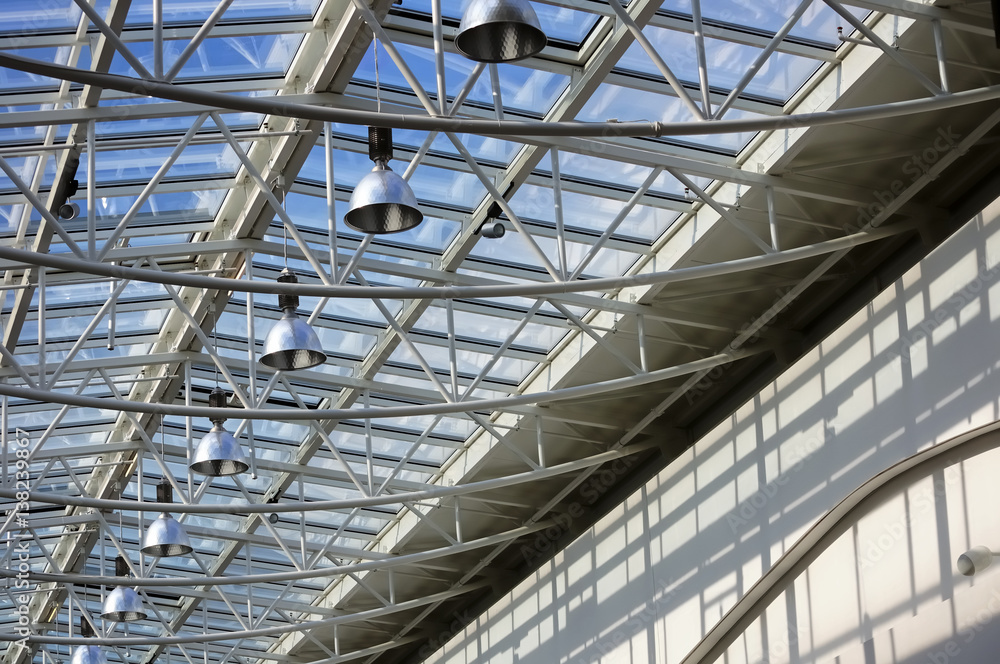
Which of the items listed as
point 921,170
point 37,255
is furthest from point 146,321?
point 921,170

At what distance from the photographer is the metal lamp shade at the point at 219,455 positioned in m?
18.0

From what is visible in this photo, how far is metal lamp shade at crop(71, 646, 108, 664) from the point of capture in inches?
1135

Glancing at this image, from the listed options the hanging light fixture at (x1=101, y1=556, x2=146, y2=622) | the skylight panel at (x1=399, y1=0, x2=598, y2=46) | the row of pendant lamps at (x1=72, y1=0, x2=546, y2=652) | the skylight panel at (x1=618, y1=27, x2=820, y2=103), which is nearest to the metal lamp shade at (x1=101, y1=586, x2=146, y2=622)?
the hanging light fixture at (x1=101, y1=556, x2=146, y2=622)

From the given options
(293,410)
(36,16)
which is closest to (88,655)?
(293,410)

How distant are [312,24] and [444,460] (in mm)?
13524

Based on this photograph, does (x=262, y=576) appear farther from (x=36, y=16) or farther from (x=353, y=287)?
(x=36, y=16)

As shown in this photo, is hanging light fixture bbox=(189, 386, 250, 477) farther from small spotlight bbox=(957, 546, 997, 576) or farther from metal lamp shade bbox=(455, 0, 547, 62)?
small spotlight bbox=(957, 546, 997, 576)

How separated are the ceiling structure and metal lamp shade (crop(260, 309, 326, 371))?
0.58 m

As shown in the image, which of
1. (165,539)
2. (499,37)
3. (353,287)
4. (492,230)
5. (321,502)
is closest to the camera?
(499,37)

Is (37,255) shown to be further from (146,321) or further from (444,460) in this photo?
(444,460)

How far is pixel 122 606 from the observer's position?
25578 millimetres

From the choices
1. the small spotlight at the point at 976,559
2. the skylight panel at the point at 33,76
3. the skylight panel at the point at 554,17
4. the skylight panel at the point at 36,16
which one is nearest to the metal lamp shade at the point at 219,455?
A: the skylight panel at the point at 33,76

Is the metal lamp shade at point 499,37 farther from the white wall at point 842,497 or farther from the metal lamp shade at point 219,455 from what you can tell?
the metal lamp shade at point 219,455

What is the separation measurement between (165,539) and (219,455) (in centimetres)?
382
